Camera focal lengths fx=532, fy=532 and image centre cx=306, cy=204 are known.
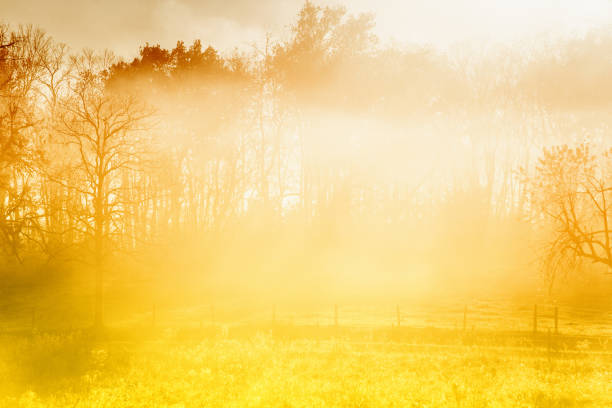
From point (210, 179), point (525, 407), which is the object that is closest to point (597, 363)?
point (525, 407)

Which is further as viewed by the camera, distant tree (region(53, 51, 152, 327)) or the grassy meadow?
distant tree (region(53, 51, 152, 327))

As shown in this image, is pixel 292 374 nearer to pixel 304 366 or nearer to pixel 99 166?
pixel 304 366

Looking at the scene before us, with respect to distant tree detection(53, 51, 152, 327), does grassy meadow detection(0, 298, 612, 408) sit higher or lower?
lower

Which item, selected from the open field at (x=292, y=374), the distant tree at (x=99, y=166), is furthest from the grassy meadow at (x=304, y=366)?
the distant tree at (x=99, y=166)

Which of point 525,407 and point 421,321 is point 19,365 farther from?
point 421,321

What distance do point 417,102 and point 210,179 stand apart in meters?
25.5

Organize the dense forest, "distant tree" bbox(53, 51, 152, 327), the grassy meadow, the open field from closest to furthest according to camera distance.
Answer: the open field → the grassy meadow → "distant tree" bbox(53, 51, 152, 327) → the dense forest

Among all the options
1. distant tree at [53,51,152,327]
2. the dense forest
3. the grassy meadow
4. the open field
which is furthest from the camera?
the dense forest

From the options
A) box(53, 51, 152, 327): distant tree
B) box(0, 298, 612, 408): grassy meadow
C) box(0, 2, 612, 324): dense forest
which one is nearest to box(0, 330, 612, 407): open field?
box(0, 298, 612, 408): grassy meadow

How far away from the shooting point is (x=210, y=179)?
62.8 meters

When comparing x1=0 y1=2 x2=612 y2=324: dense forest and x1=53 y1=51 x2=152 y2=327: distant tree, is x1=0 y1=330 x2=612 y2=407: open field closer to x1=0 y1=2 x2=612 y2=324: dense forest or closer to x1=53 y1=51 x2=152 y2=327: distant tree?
x1=53 y1=51 x2=152 y2=327: distant tree

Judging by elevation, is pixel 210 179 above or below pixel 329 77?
below

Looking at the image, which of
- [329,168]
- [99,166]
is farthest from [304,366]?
[329,168]

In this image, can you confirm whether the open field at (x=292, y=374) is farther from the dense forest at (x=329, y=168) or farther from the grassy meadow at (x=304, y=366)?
the dense forest at (x=329, y=168)
